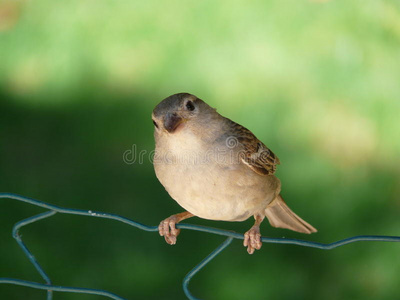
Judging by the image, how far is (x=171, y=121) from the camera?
216 centimetres

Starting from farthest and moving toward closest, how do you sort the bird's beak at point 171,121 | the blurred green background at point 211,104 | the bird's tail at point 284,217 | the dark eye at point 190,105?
the blurred green background at point 211,104 < the bird's tail at point 284,217 < the dark eye at point 190,105 < the bird's beak at point 171,121

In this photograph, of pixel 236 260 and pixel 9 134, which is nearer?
pixel 236 260

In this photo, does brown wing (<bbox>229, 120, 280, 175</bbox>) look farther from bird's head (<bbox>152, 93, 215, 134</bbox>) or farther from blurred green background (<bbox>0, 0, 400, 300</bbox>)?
blurred green background (<bbox>0, 0, 400, 300</bbox>)

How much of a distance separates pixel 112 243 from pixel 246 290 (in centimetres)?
101

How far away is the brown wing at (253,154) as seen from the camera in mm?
2350

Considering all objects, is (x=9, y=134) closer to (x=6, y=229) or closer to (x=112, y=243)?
(x=6, y=229)

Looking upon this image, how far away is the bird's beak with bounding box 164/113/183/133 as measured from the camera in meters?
2.15

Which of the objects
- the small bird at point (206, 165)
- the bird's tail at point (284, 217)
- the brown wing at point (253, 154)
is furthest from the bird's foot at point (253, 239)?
the bird's tail at point (284, 217)

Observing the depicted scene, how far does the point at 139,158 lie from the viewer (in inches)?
175

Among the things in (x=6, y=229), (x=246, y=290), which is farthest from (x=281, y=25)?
(x=6, y=229)

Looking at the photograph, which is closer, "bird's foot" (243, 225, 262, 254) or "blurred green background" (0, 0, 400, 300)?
"bird's foot" (243, 225, 262, 254)

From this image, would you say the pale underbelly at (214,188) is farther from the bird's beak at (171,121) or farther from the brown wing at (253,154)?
the bird's beak at (171,121)

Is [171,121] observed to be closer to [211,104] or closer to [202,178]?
[202,178]

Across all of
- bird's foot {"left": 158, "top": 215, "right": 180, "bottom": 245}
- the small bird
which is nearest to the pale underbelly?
the small bird
